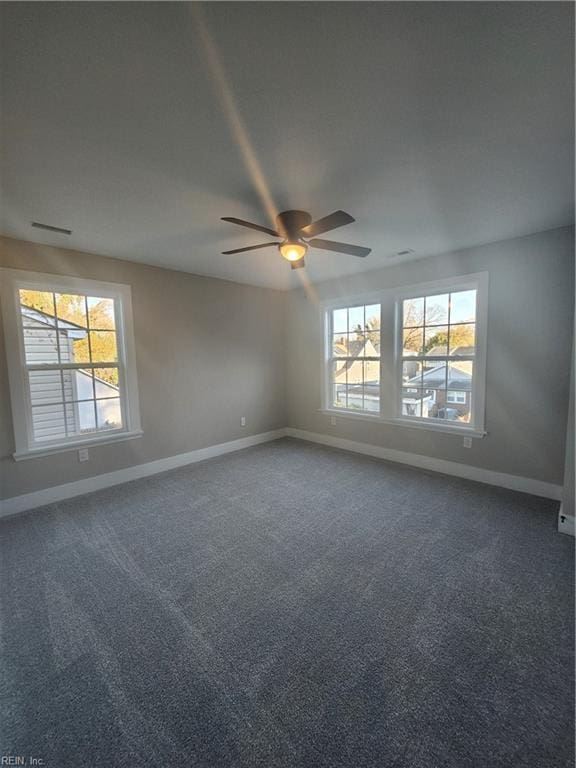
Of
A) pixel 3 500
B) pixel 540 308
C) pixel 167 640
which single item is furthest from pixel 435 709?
pixel 3 500

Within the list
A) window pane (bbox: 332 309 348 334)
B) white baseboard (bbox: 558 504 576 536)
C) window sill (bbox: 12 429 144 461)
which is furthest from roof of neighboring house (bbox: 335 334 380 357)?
window sill (bbox: 12 429 144 461)

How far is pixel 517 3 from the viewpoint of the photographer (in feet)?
3.44

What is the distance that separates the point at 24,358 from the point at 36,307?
52 cm

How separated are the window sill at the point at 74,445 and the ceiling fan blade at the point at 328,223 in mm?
2922

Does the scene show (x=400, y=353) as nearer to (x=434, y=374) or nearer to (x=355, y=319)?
(x=434, y=374)

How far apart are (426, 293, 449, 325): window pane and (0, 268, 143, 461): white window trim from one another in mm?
3510

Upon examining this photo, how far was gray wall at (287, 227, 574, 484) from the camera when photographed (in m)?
2.88

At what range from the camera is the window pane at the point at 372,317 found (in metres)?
4.23

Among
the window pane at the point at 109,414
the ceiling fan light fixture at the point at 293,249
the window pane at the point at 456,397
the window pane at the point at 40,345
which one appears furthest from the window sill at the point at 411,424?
the window pane at the point at 40,345

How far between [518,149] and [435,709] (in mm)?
2785

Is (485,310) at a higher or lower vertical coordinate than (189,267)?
lower

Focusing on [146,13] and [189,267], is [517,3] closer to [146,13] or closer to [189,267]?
[146,13]

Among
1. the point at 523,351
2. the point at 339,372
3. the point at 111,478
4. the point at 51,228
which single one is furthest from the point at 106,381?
the point at 523,351

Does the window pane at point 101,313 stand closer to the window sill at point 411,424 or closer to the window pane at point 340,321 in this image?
the window pane at point 340,321
